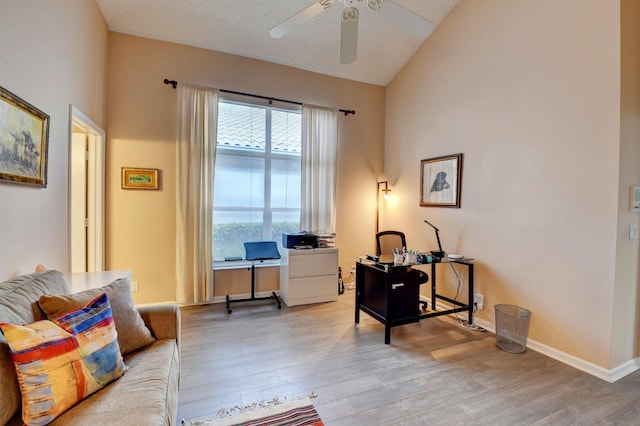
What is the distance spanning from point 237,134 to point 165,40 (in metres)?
1.30

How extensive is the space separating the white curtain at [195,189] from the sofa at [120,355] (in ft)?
5.66

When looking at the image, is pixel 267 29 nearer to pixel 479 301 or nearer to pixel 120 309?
pixel 120 309

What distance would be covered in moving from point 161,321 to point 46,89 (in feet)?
5.92

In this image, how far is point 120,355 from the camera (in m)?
1.35

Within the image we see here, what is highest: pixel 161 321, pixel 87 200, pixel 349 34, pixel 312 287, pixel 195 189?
pixel 349 34

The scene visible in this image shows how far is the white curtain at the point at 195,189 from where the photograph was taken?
Result: 3352 millimetres

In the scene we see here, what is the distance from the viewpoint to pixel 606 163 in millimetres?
2111

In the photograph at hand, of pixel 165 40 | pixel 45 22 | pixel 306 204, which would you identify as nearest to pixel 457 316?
pixel 306 204

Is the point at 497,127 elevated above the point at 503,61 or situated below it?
below

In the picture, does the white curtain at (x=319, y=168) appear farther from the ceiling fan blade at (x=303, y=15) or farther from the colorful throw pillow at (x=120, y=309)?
the colorful throw pillow at (x=120, y=309)

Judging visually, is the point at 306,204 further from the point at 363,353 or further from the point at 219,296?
the point at 363,353

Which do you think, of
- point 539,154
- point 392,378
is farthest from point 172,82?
point 539,154

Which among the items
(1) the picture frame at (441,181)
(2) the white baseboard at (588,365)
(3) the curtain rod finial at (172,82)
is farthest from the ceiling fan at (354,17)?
(2) the white baseboard at (588,365)

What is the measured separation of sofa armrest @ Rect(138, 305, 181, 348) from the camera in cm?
169
